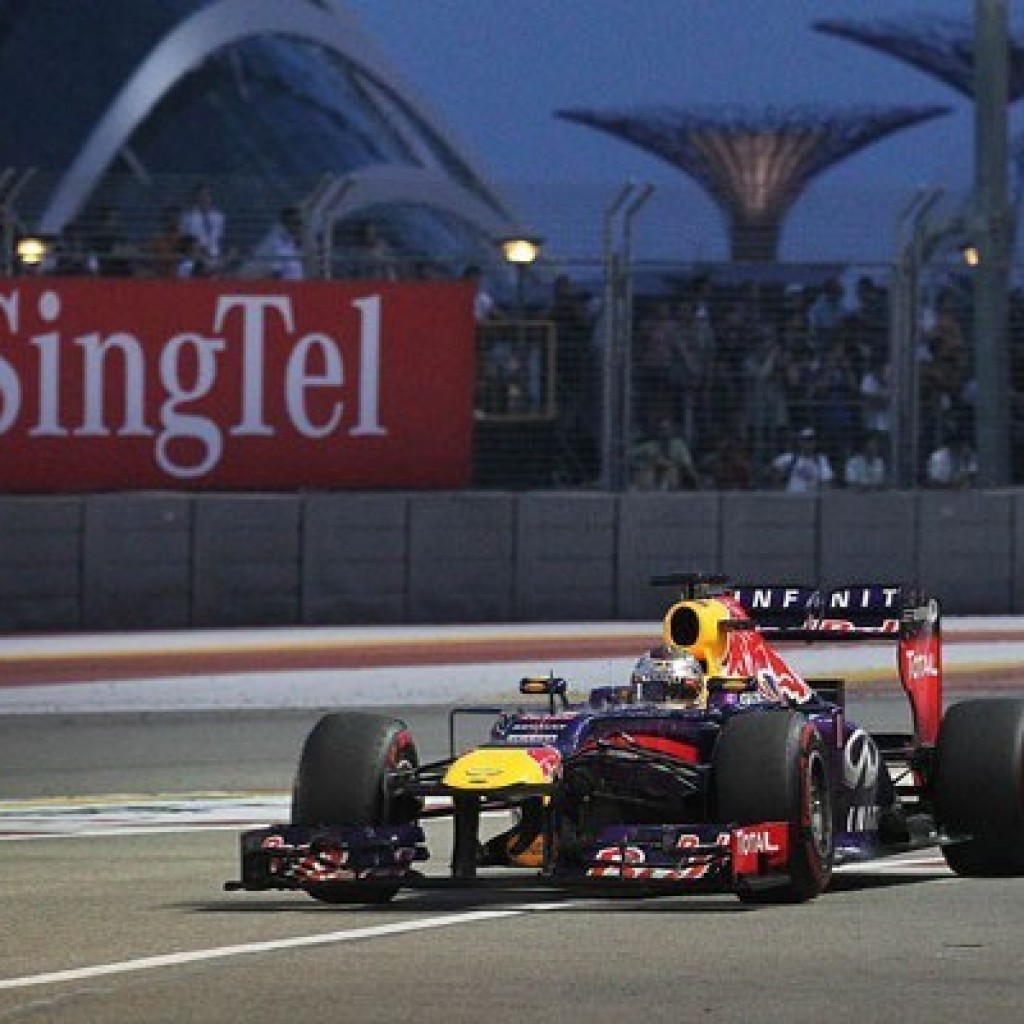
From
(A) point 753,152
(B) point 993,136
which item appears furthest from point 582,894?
(A) point 753,152

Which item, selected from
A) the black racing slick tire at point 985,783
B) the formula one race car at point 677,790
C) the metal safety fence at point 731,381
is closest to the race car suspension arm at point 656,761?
the formula one race car at point 677,790

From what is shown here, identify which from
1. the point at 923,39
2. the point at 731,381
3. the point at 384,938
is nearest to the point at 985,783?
the point at 384,938

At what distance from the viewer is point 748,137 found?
40.1 m

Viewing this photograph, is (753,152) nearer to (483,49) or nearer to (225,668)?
(483,49)

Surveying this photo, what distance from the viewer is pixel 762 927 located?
36.3 ft

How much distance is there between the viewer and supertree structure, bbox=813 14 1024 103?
40.6 m

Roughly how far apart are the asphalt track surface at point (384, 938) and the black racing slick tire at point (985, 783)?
13 centimetres

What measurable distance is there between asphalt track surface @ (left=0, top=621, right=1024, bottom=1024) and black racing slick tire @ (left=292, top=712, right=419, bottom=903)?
14 cm

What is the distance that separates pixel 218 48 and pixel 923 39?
746cm

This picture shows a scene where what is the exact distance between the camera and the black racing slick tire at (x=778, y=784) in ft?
37.7

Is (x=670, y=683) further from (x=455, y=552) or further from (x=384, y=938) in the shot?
(x=455, y=552)

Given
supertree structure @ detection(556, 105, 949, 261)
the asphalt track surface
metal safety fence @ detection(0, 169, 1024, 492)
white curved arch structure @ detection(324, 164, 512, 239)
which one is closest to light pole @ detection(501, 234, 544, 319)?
metal safety fence @ detection(0, 169, 1024, 492)

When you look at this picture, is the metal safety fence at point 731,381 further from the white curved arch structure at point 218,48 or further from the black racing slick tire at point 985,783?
the black racing slick tire at point 985,783

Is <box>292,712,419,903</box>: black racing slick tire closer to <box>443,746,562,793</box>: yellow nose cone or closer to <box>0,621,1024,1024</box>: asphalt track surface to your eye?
<box>0,621,1024,1024</box>: asphalt track surface
